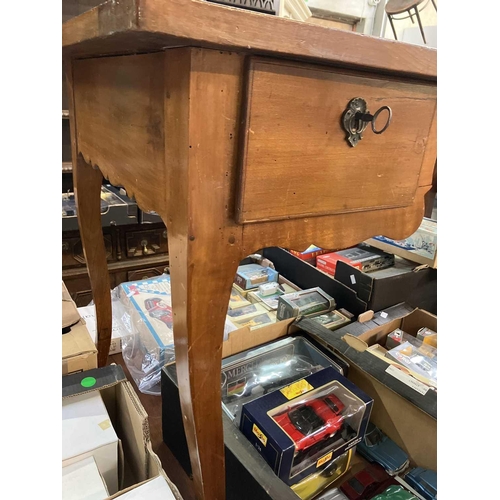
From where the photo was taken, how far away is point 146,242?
5.75 ft

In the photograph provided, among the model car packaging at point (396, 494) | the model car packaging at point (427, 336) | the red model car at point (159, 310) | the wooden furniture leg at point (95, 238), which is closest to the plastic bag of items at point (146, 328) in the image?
the red model car at point (159, 310)

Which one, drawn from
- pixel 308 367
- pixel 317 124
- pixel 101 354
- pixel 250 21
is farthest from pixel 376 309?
pixel 250 21

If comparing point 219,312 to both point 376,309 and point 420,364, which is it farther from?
point 376,309

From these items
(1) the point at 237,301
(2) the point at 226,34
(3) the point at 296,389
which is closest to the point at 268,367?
(3) the point at 296,389

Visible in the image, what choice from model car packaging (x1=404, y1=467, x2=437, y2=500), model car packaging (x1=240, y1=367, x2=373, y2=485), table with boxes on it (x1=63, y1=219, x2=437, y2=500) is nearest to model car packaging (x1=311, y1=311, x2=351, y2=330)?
table with boxes on it (x1=63, y1=219, x2=437, y2=500)

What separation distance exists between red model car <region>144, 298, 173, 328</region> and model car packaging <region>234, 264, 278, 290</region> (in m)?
0.31

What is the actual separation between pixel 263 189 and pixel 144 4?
22cm

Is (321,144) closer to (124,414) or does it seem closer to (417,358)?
(124,414)

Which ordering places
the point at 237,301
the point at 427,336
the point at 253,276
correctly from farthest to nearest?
the point at 253,276 → the point at 237,301 → the point at 427,336

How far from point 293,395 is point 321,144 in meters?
0.57

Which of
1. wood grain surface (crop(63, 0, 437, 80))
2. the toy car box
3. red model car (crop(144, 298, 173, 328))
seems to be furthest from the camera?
red model car (crop(144, 298, 173, 328))

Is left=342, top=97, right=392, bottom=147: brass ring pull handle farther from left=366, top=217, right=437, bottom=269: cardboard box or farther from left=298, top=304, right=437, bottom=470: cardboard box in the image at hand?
left=366, top=217, right=437, bottom=269: cardboard box

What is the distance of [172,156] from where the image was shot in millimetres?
433

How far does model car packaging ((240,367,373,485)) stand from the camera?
2.41ft
